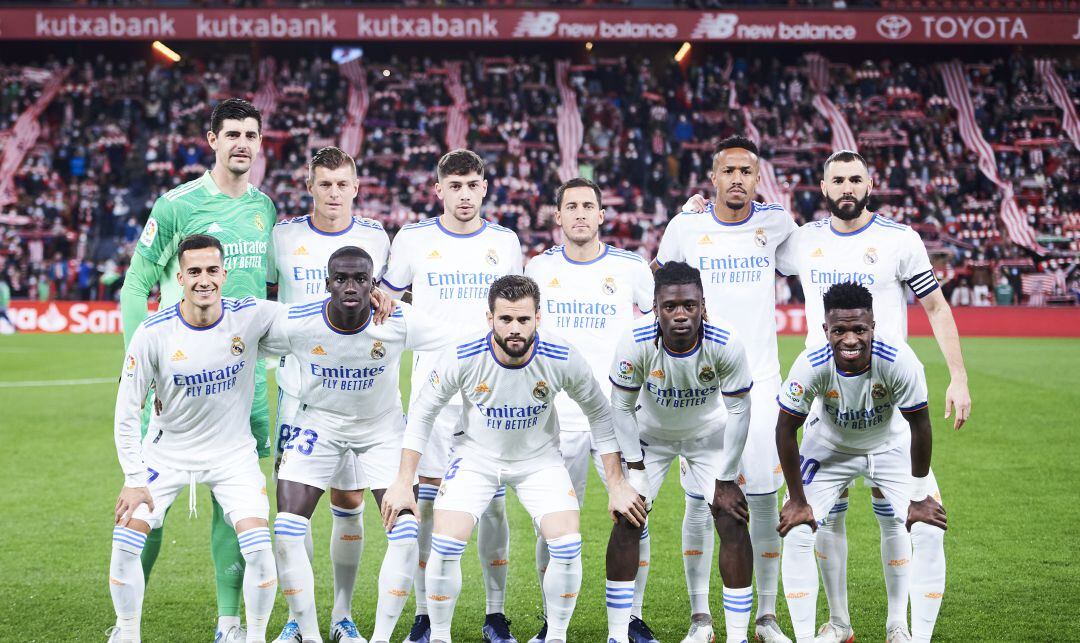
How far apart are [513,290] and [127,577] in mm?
2212

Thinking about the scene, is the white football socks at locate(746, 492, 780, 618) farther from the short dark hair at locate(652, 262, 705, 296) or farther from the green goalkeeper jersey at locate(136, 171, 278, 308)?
the green goalkeeper jersey at locate(136, 171, 278, 308)

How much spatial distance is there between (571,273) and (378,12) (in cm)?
2459

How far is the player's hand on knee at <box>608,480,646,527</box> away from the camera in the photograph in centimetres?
498

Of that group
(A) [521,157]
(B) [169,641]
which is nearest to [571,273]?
(B) [169,641]

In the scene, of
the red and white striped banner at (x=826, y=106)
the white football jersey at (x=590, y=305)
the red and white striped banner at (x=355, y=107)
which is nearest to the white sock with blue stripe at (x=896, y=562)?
the white football jersey at (x=590, y=305)

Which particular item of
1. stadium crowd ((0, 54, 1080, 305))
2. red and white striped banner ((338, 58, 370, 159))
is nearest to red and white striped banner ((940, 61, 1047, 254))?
stadium crowd ((0, 54, 1080, 305))

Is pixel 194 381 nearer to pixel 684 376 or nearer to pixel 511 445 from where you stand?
pixel 511 445

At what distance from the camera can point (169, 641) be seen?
5.46 metres

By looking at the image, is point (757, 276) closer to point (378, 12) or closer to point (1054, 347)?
point (1054, 347)

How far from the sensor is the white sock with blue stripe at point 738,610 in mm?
5047

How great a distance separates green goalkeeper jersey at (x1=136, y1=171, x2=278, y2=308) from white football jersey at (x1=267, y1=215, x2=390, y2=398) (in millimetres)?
130

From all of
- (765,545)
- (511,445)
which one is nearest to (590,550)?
(765,545)

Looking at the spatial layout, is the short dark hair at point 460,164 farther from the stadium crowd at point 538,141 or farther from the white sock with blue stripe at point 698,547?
the stadium crowd at point 538,141

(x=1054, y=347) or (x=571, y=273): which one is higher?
(x=571, y=273)
